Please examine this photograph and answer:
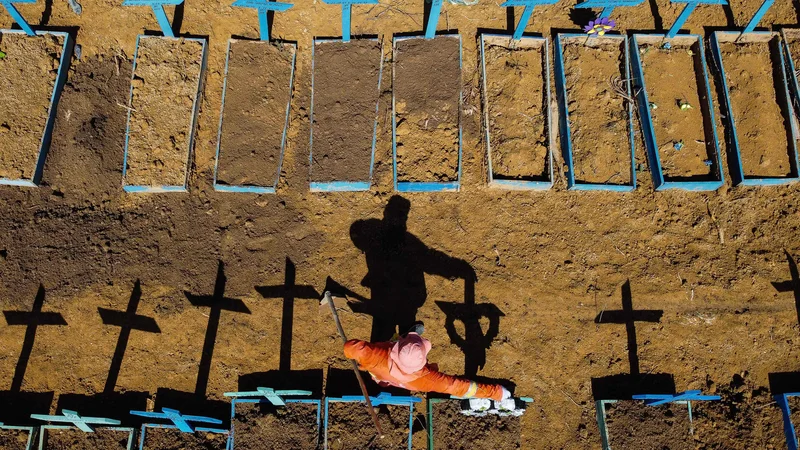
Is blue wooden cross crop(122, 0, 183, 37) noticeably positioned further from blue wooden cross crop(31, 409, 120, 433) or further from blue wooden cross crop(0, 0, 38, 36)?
blue wooden cross crop(31, 409, 120, 433)

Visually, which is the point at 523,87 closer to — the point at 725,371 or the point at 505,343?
the point at 505,343

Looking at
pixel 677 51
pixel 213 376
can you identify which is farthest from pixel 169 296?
pixel 677 51

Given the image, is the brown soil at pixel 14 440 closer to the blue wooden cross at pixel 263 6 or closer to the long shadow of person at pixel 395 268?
the long shadow of person at pixel 395 268

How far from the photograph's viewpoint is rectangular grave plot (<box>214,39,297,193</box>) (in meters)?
6.47

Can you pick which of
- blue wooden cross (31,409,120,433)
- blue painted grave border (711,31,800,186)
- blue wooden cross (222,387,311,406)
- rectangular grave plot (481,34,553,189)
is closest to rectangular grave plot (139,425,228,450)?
blue wooden cross (31,409,120,433)

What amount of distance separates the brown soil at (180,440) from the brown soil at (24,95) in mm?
3707

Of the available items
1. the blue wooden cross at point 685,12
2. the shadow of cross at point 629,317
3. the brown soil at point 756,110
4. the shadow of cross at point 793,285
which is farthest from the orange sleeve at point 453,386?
the blue wooden cross at point 685,12

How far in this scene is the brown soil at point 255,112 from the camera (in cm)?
648

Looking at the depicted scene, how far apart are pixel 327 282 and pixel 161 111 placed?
3.20 m

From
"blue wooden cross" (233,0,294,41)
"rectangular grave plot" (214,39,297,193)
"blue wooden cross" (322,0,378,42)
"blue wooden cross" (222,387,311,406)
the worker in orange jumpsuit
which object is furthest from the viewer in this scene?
"rectangular grave plot" (214,39,297,193)

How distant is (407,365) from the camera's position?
4828 mm

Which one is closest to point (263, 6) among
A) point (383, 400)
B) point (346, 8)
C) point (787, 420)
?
point (346, 8)

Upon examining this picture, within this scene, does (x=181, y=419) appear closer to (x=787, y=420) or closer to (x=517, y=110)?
(x=517, y=110)

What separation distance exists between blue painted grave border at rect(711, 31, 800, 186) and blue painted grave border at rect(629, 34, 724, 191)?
0.65ft
